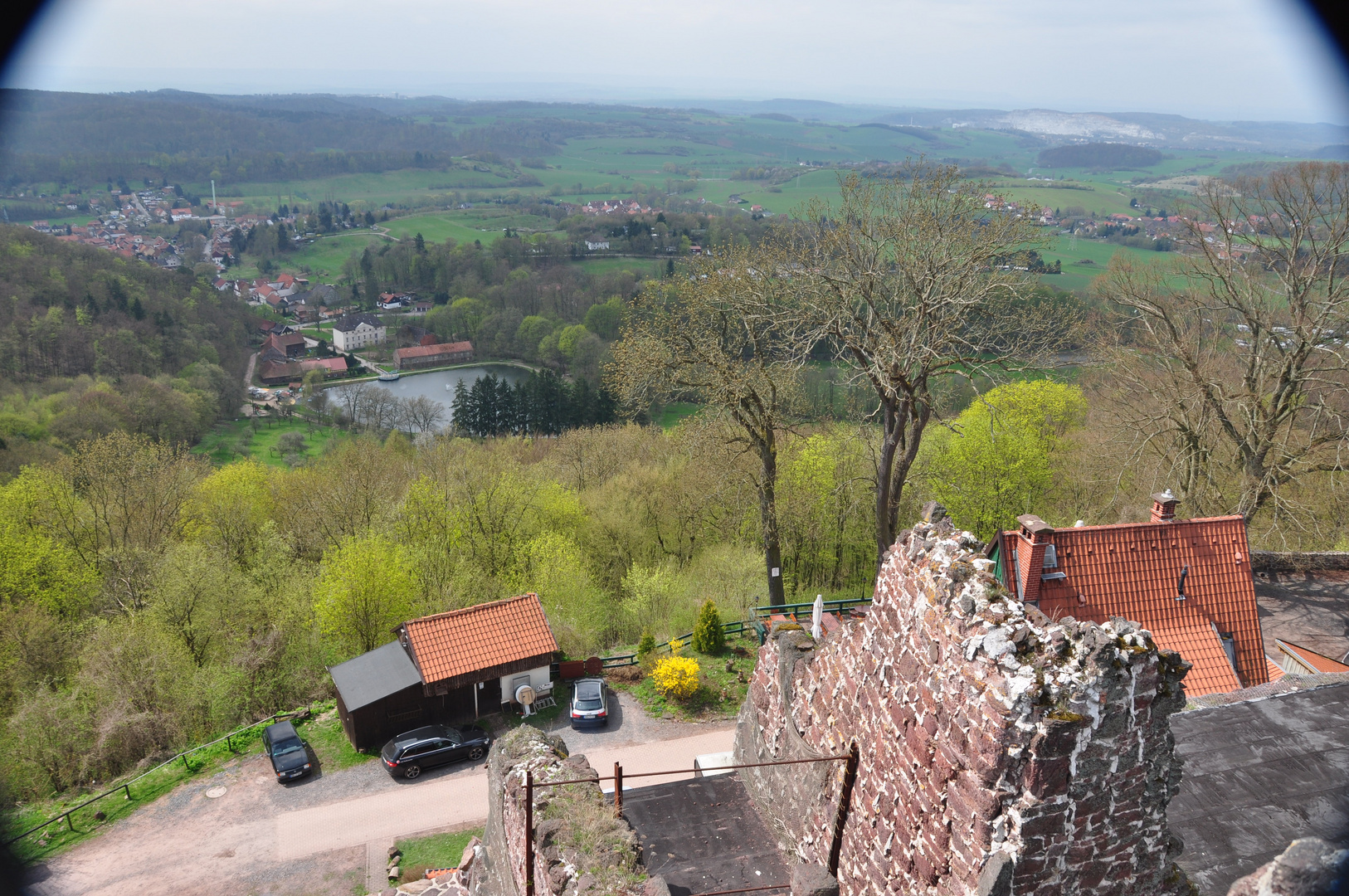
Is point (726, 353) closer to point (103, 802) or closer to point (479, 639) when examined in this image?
point (479, 639)

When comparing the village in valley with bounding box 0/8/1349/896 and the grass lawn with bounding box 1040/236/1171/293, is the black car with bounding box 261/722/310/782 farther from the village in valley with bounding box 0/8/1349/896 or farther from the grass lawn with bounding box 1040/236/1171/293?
the grass lawn with bounding box 1040/236/1171/293

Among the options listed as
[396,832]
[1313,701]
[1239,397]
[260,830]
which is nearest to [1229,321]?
[1239,397]

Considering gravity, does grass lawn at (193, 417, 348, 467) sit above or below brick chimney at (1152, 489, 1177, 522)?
below

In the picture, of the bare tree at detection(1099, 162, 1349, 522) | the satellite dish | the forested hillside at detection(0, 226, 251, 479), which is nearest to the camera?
the satellite dish

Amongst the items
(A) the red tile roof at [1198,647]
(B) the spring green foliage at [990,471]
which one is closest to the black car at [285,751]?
(A) the red tile roof at [1198,647]

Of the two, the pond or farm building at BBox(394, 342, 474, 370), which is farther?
farm building at BBox(394, 342, 474, 370)

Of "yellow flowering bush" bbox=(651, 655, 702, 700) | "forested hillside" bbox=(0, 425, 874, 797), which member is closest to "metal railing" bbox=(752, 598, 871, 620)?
"forested hillside" bbox=(0, 425, 874, 797)

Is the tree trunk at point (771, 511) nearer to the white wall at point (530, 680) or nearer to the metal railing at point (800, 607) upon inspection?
the metal railing at point (800, 607)

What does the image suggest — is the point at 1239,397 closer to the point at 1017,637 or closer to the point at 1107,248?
the point at 1017,637
